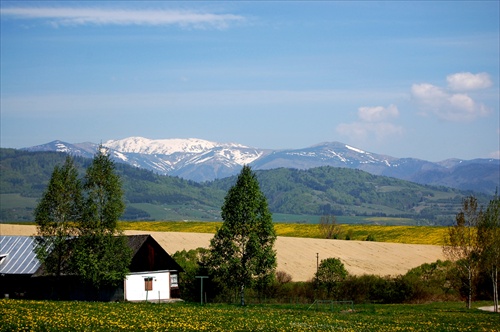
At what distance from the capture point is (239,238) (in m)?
63.9

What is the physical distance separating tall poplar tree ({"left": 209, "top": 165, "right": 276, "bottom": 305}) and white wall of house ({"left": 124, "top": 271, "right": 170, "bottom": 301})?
17.5ft

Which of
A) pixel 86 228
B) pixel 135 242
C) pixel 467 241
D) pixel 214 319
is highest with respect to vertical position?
pixel 86 228

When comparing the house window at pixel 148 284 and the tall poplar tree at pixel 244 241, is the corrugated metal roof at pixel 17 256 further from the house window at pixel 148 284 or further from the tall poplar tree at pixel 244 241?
the tall poplar tree at pixel 244 241

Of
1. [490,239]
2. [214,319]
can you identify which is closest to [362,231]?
[490,239]

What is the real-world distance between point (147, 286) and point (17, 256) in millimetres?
11858

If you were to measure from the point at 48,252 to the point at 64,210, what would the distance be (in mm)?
3583

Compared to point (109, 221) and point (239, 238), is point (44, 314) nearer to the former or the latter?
point (109, 221)

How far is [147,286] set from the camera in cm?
6638

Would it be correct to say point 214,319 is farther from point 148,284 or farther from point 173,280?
point 173,280

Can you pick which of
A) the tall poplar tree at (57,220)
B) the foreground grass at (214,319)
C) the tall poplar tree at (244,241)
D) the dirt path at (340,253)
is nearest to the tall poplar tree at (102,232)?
the tall poplar tree at (57,220)

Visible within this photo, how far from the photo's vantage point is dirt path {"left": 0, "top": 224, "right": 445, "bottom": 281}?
9438cm

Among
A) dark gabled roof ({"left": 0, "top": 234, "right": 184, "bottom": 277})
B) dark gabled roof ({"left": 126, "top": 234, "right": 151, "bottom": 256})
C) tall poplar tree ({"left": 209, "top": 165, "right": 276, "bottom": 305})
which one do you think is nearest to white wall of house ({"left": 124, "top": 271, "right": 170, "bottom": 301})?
dark gabled roof ({"left": 0, "top": 234, "right": 184, "bottom": 277})

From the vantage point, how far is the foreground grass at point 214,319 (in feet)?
116

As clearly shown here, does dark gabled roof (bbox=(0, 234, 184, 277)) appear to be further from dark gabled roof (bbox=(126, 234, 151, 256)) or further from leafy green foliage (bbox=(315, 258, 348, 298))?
leafy green foliage (bbox=(315, 258, 348, 298))
